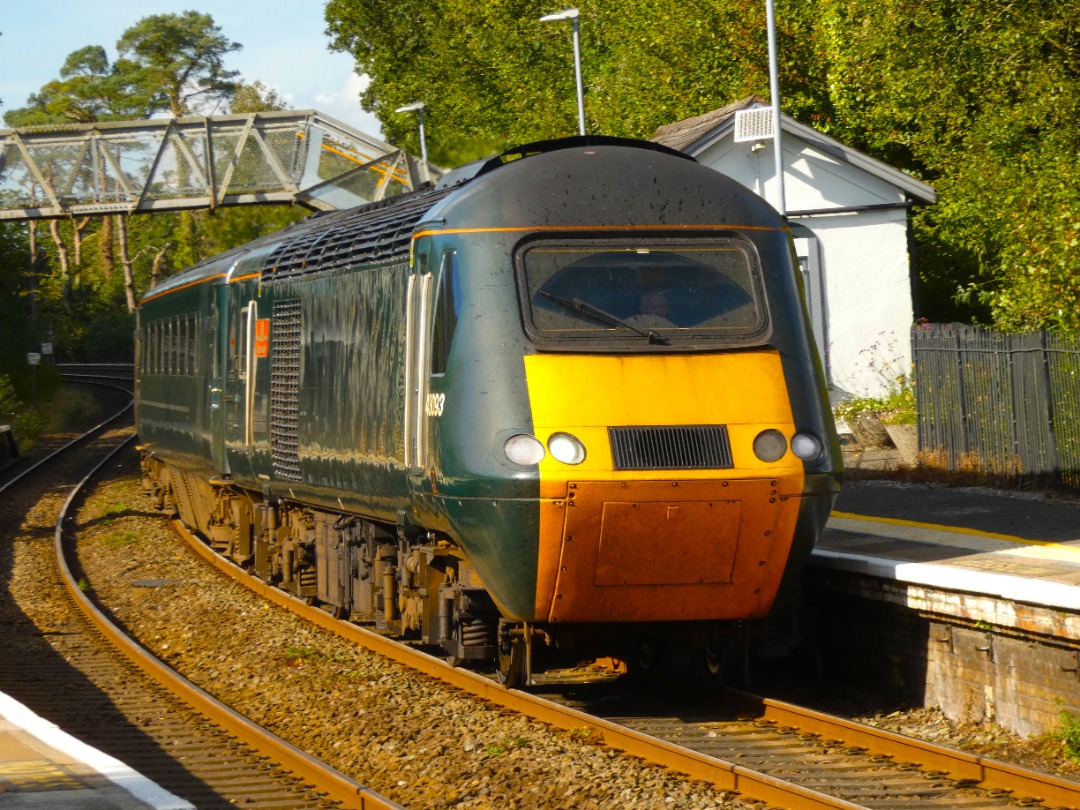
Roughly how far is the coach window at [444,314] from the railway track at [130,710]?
2.41m

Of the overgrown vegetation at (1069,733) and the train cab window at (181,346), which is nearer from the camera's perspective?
the overgrown vegetation at (1069,733)

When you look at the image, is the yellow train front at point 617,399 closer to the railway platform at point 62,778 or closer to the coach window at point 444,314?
the coach window at point 444,314

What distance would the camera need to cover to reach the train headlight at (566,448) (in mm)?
8461

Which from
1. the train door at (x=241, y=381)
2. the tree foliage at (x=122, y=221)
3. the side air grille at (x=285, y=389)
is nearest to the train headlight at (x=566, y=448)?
the side air grille at (x=285, y=389)

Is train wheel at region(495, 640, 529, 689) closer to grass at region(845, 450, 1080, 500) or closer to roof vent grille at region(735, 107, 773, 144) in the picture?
grass at region(845, 450, 1080, 500)

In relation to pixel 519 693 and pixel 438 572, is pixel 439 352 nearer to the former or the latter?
pixel 438 572

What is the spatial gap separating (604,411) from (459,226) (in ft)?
4.81

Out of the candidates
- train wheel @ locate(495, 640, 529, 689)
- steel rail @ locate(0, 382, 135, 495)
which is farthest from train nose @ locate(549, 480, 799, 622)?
steel rail @ locate(0, 382, 135, 495)

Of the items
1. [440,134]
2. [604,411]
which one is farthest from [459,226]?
[440,134]

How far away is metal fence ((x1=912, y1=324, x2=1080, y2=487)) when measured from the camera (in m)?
16.0

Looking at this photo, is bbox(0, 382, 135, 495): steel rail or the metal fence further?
bbox(0, 382, 135, 495): steel rail

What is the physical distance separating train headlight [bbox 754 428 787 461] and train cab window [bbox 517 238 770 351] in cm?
59

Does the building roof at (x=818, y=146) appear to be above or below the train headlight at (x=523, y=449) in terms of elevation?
above

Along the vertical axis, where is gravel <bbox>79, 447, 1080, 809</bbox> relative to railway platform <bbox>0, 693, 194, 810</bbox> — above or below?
below
